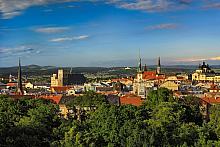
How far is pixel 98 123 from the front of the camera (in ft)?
142

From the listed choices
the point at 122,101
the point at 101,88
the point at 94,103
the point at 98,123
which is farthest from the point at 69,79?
the point at 98,123

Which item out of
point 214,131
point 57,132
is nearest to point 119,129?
point 57,132

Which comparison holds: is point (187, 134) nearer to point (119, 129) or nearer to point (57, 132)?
point (119, 129)

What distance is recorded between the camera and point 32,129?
38.7 m

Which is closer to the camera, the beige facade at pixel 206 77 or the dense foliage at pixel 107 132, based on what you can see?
the dense foliage at pixel 107 132

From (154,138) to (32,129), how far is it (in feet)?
33.6

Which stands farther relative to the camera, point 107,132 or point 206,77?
point 206,77

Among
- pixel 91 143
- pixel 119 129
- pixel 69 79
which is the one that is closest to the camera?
pixel 91 143

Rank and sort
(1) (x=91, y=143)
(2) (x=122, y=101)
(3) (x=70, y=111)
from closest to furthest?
1. (1) (x=91, y=143)
2. (3) (x=70, y=111)
3. (2) (x=122, y=101)

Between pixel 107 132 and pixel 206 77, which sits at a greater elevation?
pixel 107 132

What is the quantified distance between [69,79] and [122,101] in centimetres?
10629

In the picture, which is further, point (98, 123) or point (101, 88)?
point (101, 88)

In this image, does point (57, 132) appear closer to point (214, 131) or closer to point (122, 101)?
point (214, 131)

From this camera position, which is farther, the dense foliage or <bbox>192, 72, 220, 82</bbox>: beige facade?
<bbox>192, 72, 220, 82</bbox>: beige facade
